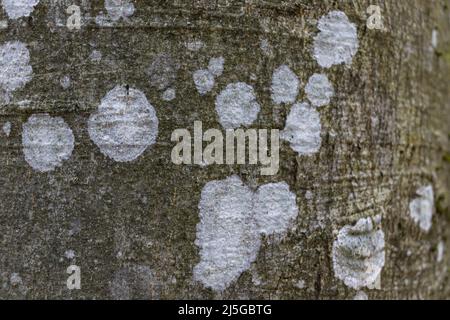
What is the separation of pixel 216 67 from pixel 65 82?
1.05 feet

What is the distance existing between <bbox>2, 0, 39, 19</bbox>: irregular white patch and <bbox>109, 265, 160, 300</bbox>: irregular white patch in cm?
59

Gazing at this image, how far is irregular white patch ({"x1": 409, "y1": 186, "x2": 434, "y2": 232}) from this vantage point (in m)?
1.55

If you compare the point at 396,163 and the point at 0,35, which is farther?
the point at 396,163

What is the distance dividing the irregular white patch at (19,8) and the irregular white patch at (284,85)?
0.54m

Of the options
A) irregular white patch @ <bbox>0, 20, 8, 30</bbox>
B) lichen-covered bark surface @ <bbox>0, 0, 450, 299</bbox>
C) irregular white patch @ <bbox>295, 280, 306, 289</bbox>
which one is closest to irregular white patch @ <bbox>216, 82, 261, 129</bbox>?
lichen-covered bark surface @ <bbox>0, 0, 450, 299</bbox>

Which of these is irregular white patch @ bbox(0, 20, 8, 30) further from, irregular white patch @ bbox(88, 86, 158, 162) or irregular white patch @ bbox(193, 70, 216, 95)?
irregular white patch @ bbox(193, 70, 216, 95)

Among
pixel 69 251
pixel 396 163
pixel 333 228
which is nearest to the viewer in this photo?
pixel 69 251

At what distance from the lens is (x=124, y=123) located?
3.94 feet

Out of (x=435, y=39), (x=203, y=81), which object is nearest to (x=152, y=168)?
(x=203, y=81)

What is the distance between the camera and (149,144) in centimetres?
120

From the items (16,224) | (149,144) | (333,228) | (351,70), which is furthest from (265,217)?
(16,224)

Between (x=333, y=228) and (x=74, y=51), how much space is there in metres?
0.69

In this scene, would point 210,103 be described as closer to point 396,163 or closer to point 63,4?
point 63,4

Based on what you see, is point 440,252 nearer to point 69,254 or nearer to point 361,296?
point 361,296
